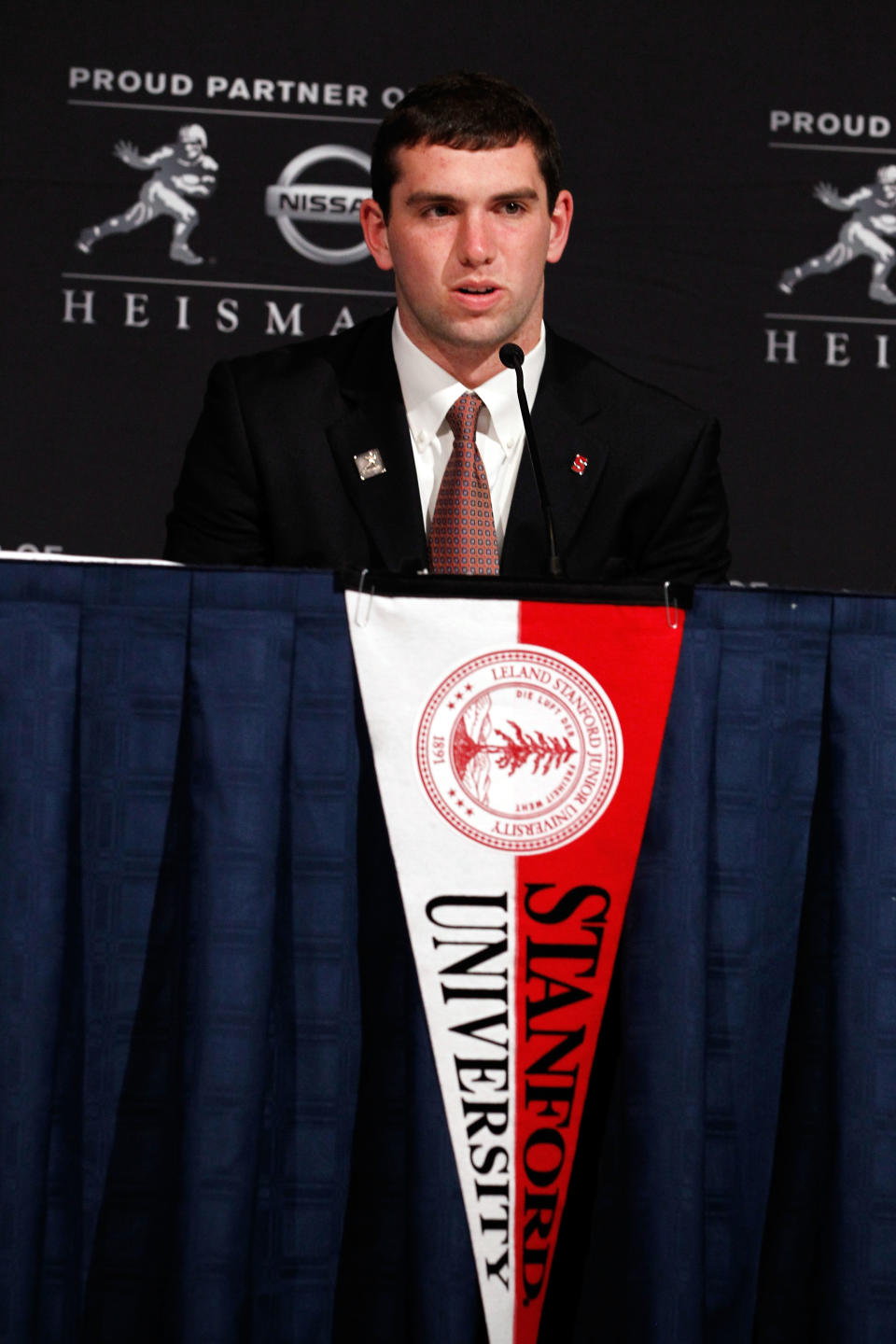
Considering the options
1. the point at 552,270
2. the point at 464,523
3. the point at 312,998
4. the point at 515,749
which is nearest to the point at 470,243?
the point at 464,523

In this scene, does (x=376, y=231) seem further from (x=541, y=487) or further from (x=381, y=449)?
(x=541, y=487)

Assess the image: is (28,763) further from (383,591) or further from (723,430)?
(723,430)

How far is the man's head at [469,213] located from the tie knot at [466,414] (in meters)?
0.09

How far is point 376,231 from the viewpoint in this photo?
2.50 meters

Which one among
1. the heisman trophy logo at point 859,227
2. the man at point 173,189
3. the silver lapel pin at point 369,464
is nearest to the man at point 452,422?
the silver lapel pin at point 369,464

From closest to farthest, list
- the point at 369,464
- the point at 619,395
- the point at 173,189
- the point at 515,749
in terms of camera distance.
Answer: the point at 515,749 → the point at 369,464 → the point at 619,395 → the point at 173,189

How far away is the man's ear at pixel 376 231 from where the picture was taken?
8.17ft

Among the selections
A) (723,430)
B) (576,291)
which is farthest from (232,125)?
(723,430)

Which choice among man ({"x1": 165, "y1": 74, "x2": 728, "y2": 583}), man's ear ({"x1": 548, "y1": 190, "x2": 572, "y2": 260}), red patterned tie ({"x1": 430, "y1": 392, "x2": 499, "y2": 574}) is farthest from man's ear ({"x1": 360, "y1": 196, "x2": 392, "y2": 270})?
red patterned tie ({"x1": 430, "y1": 392, "x2": 499, "y2": 574})

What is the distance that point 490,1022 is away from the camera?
160cm

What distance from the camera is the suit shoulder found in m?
2.47

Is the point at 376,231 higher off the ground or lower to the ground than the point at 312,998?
higher

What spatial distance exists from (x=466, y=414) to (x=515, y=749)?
0.85 metres

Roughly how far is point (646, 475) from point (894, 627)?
0.78 metres
